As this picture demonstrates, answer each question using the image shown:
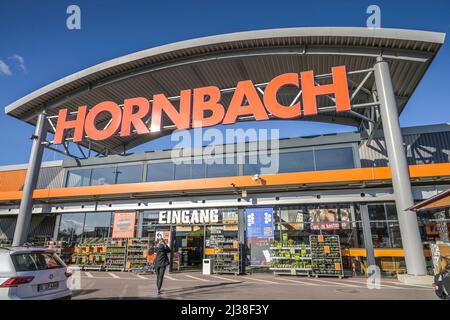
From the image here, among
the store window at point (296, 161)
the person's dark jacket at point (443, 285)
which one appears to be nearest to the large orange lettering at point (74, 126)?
the store window at point (296, 161)

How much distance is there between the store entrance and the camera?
15117mm

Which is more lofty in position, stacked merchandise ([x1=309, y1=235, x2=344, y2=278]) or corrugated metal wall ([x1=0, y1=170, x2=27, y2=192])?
corrugated metal wall ([x1=0, y1=170, x2=27, y2=192])

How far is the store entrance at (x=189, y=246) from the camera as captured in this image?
15117mm

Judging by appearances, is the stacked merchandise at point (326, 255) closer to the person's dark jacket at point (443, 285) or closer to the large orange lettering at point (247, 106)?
the person's dark jacket at point (443, 285)

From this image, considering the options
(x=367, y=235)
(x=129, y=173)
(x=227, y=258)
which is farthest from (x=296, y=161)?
(x=129, y=173)

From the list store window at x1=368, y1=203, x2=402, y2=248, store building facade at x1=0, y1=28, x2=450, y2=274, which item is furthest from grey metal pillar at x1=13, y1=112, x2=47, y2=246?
store window at x1=368, y1=203, x2=402, y2=248

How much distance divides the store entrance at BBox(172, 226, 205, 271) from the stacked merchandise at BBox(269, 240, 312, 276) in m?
4.00

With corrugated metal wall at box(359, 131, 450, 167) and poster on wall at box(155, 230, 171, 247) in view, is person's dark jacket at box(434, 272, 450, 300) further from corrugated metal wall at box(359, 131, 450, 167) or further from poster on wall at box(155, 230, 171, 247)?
poster on wall at box(155, 230, 171, 247)

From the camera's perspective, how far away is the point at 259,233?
46.3 feet

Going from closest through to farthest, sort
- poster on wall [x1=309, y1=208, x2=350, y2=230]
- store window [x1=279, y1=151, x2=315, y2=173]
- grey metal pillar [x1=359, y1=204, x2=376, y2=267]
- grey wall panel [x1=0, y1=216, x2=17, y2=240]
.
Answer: grey metal pillar [x1=359, y1=204, x2=376, y2=267]
poster on wall [x1=309, y1=208, x2=350, y2=230]
store window [x1=279, y1=151, x2=315, y2=173]
grey wall panel [x1=0, y1=216, x2=17, y2=240]

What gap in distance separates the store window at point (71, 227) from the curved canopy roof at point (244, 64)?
758 cm

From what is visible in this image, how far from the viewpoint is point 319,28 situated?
14195 millimetres
